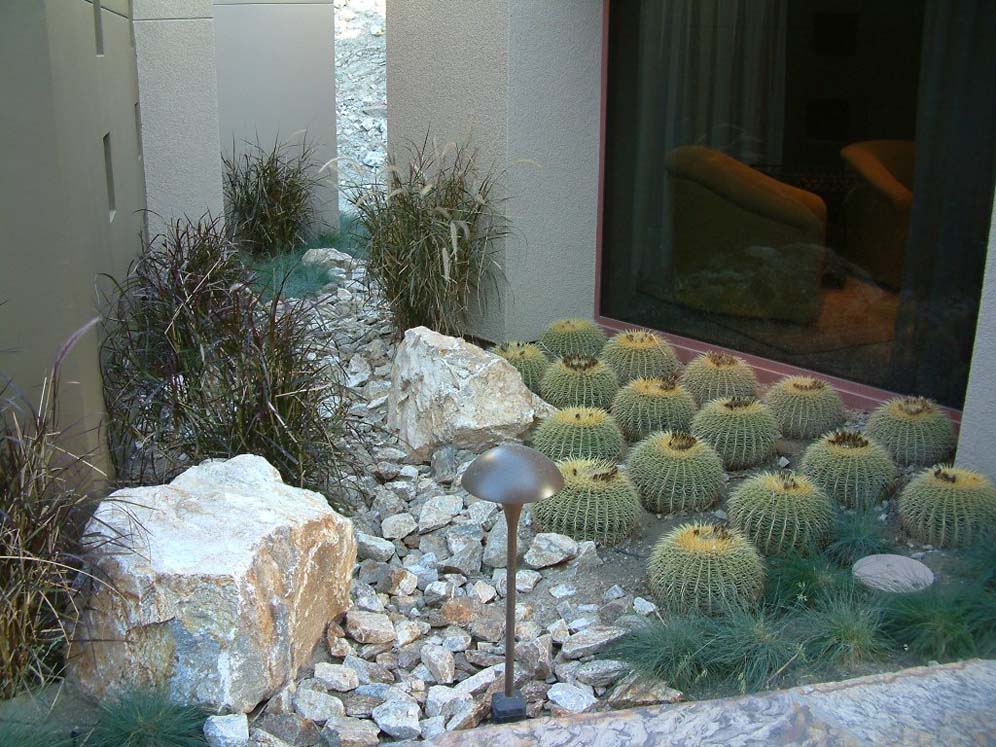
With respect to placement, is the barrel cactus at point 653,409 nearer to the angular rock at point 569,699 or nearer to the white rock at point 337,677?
the angular rock at point 569,699

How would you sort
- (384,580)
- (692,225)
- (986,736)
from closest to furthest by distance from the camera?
(986,736), (384,580), (692,225)

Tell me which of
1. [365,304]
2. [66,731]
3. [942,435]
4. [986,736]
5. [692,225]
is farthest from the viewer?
[365,304]

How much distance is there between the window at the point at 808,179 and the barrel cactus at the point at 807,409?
1.53ft

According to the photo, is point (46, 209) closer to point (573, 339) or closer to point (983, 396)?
point (573, 339)

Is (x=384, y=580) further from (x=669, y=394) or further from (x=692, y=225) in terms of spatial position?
(x=692, y=225)

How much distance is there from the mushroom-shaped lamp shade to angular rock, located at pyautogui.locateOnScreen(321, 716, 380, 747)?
31.8 inches

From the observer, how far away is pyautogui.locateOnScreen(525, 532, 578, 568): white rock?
4164 mm

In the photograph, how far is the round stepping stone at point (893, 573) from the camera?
12.1 ft

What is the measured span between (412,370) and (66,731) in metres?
2.87

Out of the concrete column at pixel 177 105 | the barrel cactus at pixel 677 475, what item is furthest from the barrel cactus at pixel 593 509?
the concrete column at pixel 177 105

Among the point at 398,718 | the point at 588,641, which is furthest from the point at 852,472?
the point at 398,718

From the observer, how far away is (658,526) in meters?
4.51

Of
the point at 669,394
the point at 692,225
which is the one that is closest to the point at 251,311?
the point at 669,394

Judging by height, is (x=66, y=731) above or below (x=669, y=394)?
below
